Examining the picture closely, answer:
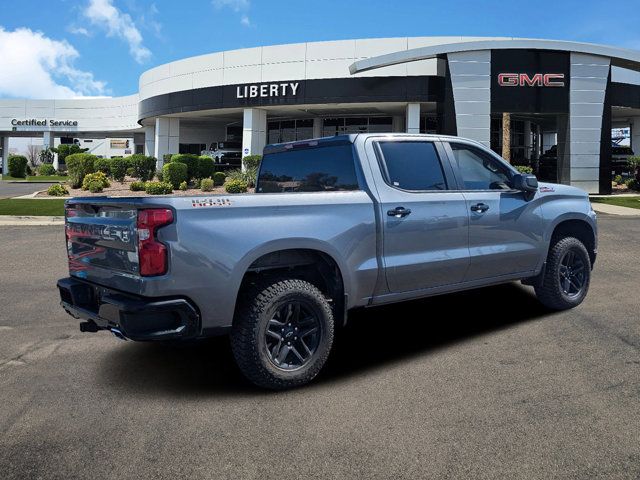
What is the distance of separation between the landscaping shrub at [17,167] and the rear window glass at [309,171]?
52.2 m

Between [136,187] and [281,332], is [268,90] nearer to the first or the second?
[136,187]

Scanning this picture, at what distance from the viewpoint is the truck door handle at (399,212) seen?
15.1ft

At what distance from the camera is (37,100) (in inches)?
2640

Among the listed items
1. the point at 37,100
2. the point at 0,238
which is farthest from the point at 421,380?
the point at 37,100

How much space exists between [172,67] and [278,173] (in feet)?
120

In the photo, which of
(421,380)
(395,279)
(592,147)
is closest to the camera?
(421,380)

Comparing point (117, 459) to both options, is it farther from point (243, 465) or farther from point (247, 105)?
point (247, 105)

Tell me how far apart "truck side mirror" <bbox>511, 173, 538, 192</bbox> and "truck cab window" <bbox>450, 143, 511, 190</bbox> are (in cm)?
14

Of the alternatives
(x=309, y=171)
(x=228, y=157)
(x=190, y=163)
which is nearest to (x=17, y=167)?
(x=228, y=157)

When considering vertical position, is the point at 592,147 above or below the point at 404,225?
above

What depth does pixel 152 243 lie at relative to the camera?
3.57m

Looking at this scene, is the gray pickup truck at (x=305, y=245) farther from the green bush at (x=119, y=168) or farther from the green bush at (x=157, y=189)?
the green bush at (x=119, y=168)

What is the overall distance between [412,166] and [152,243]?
2496mm

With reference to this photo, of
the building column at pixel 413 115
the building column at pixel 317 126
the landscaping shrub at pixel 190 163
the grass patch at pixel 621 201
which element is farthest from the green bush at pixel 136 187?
the grass patch at pixel 621 201
